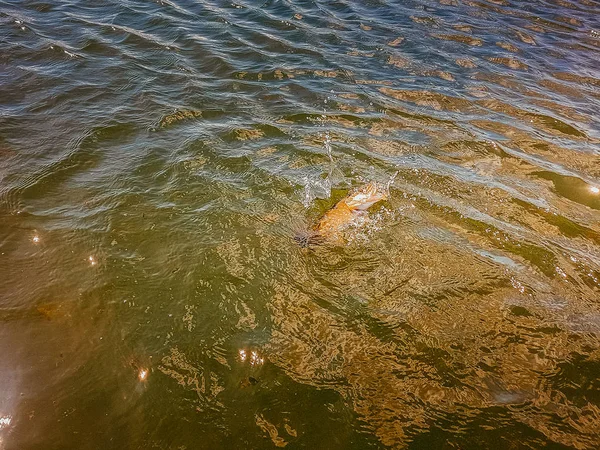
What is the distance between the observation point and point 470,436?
2.48 metres

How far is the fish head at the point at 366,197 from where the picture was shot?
4.22 meters

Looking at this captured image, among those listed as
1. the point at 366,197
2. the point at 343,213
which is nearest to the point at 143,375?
the point at 343,213

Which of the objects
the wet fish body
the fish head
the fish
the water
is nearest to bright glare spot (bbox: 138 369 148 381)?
the water

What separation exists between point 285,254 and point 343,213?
0.85 metres

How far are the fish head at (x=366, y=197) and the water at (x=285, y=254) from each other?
0.13 meters

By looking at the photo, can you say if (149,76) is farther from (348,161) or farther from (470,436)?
(470,436)

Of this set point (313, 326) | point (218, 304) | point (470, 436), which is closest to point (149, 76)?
point (218, 304)

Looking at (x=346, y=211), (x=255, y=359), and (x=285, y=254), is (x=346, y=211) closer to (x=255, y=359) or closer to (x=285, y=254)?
A: (x=285, y=254)

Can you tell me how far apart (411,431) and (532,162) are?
4087 millimetres

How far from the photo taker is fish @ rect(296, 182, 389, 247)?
3.87 meters

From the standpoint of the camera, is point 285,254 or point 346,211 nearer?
point 285,254

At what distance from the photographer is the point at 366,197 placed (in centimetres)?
434

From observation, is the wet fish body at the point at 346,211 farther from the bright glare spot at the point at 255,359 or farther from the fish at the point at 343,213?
the bright glare spot at the point at 255,359

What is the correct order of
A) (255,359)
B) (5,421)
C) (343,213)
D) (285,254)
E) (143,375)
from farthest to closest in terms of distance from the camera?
(343,213)
(285,254)
(255,359)
(143,375)
(5,421)
